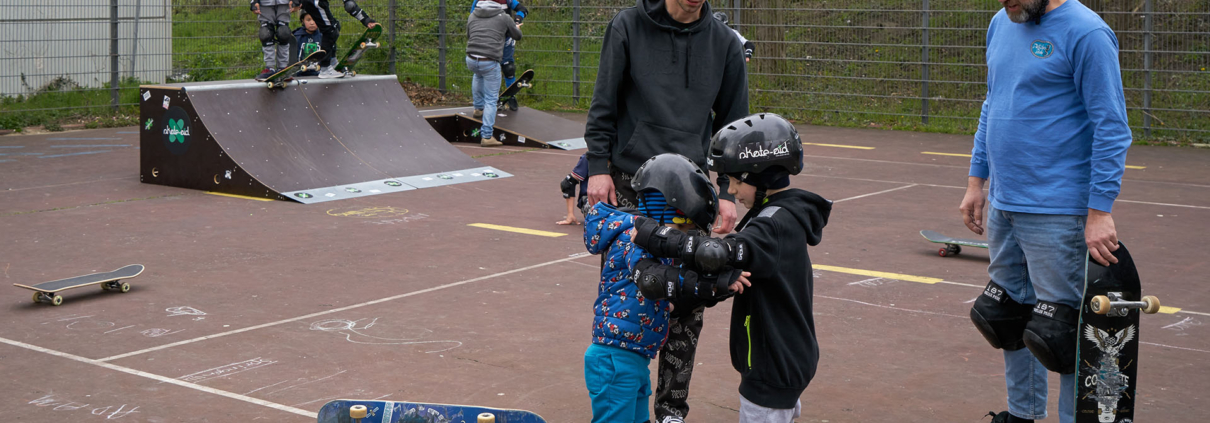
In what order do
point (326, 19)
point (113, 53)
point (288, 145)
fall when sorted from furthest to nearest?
point (113, 53)
point (326, 19)
point (288, 145)

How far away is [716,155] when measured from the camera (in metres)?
3.30

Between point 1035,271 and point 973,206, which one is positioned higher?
point 973,206

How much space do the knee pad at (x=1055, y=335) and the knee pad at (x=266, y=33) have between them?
12901 millimetres

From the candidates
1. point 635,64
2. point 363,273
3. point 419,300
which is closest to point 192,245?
point 363,273

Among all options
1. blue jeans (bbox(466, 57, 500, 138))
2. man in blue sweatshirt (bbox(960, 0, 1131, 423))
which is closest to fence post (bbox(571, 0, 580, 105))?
blue jeans (bbox(466, 57, 500, 138))

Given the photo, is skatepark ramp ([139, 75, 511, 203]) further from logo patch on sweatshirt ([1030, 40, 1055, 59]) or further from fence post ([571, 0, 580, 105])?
fence post ([571, 0, 580, 105])

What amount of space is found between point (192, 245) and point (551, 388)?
412cm

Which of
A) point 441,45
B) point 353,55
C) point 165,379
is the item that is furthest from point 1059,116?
point 441,45

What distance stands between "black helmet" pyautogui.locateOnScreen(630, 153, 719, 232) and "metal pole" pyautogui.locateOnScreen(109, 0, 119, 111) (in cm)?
1556

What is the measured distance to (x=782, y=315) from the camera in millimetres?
3209

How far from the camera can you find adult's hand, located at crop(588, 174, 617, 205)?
4137 millimetres

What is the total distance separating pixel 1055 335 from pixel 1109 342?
161mm

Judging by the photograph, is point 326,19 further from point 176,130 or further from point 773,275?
point 773,275

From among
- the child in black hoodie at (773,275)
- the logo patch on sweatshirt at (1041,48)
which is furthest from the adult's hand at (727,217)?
the logo patch on sweatshirt at (1041,48)
